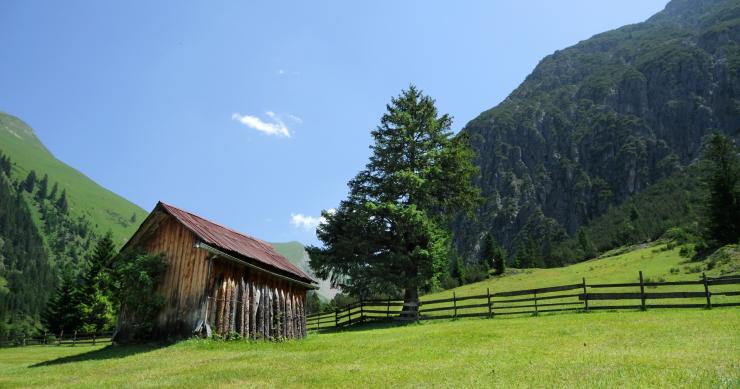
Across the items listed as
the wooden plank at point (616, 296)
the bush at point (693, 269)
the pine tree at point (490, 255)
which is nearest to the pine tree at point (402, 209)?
the wooden plank at point (616, 296)

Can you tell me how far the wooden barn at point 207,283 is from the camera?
18.1 meters

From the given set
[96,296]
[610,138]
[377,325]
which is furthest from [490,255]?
[610,138]

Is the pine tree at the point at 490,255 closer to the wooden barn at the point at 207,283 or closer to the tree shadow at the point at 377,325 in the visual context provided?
the tree shadow at the point at 377,325

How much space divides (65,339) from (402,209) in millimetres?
32756

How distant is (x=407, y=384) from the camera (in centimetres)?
862

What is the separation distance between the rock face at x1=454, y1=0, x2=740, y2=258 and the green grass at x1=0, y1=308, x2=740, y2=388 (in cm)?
13243

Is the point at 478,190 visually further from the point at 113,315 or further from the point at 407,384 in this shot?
the point at 113,315

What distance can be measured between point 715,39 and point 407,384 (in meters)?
213

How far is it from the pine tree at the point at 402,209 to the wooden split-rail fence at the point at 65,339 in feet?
71.3

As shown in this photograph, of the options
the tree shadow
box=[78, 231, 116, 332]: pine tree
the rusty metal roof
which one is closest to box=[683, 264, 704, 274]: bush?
the tree shadow

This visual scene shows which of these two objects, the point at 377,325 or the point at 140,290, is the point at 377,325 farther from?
the point at 140,290

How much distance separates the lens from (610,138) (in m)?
167

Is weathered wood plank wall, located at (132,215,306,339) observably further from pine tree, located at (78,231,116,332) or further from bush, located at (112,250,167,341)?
pine tree, located at (78,231,116,332)

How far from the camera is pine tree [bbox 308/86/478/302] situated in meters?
29.3
